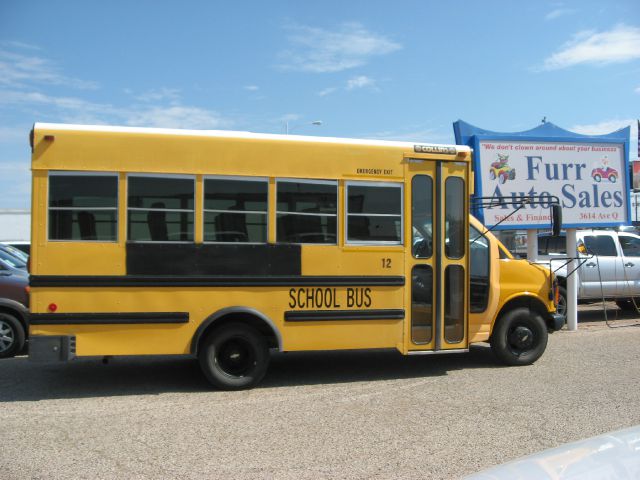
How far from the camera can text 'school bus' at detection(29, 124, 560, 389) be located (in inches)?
245

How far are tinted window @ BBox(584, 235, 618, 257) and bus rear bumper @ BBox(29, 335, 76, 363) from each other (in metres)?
10.7

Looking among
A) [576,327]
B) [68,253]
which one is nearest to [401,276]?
[68,253]

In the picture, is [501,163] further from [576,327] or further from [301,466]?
[301,466]

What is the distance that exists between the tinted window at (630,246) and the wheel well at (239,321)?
9.42 meters

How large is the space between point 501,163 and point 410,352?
16.1 ft

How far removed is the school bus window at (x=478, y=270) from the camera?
762 centimetres

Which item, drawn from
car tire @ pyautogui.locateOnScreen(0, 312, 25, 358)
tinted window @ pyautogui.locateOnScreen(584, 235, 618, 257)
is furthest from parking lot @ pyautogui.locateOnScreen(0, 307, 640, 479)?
tinted window @ pyautogui.locateOnScreen(584, 235, 618, 257)

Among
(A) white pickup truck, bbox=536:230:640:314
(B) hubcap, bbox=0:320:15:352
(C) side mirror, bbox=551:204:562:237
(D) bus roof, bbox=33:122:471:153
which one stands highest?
(D) bus roof, bbox=33:122:471:153

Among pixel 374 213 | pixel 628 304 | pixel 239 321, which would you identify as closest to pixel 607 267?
pixel 628 304

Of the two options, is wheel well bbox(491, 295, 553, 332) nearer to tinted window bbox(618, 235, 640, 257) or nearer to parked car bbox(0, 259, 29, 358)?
tinted window bbox(618, 235, 640, 257)

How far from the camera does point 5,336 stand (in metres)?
8.77

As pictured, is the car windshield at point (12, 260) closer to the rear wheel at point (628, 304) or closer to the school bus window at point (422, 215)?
the school bus window at point (422, 215)

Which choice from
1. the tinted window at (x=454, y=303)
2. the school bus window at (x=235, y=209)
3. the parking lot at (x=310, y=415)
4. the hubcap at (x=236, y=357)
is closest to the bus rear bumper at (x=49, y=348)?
the parking lot at (x=310, y=415)

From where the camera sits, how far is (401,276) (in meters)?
7.05
